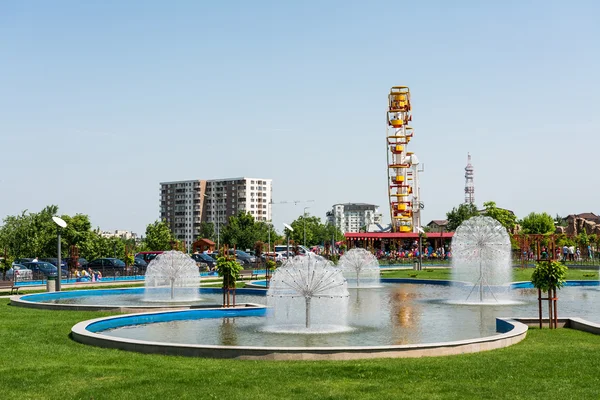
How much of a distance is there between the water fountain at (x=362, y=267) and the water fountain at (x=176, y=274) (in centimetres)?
1086

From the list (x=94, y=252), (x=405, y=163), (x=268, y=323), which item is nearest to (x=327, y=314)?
(x=268, y=323)

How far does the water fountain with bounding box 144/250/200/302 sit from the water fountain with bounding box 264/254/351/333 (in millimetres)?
10966

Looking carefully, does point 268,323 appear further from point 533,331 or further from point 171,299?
point 171,299

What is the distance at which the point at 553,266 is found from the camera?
754 inches

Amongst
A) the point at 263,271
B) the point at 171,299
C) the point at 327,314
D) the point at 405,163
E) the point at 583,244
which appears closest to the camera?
the point at 327,314

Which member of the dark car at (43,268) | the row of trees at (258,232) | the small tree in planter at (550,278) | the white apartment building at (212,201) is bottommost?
the dark car at (43,268)

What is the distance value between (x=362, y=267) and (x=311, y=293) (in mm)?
21492

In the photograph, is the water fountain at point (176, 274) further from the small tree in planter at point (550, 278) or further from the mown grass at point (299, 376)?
the small tree in planter at point (550, 278)

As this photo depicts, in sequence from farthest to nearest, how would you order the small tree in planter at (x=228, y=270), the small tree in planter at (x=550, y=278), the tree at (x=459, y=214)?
the tree at (x=459, y=214) < the small tree in planter at (x=228, y=270) < the small tree in planter at (x=550, y=278)

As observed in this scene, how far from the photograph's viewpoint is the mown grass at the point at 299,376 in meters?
11.0

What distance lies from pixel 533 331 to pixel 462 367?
646 centimetres

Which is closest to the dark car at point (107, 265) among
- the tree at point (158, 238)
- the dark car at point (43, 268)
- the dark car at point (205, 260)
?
the dark car at point (43, 268)

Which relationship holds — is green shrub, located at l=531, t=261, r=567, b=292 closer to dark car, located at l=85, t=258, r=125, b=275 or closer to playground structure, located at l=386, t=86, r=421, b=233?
dark car, located at l=85, t=258, r=125, b=275

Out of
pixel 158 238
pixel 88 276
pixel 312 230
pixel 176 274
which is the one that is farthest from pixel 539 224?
pixel 176 274
